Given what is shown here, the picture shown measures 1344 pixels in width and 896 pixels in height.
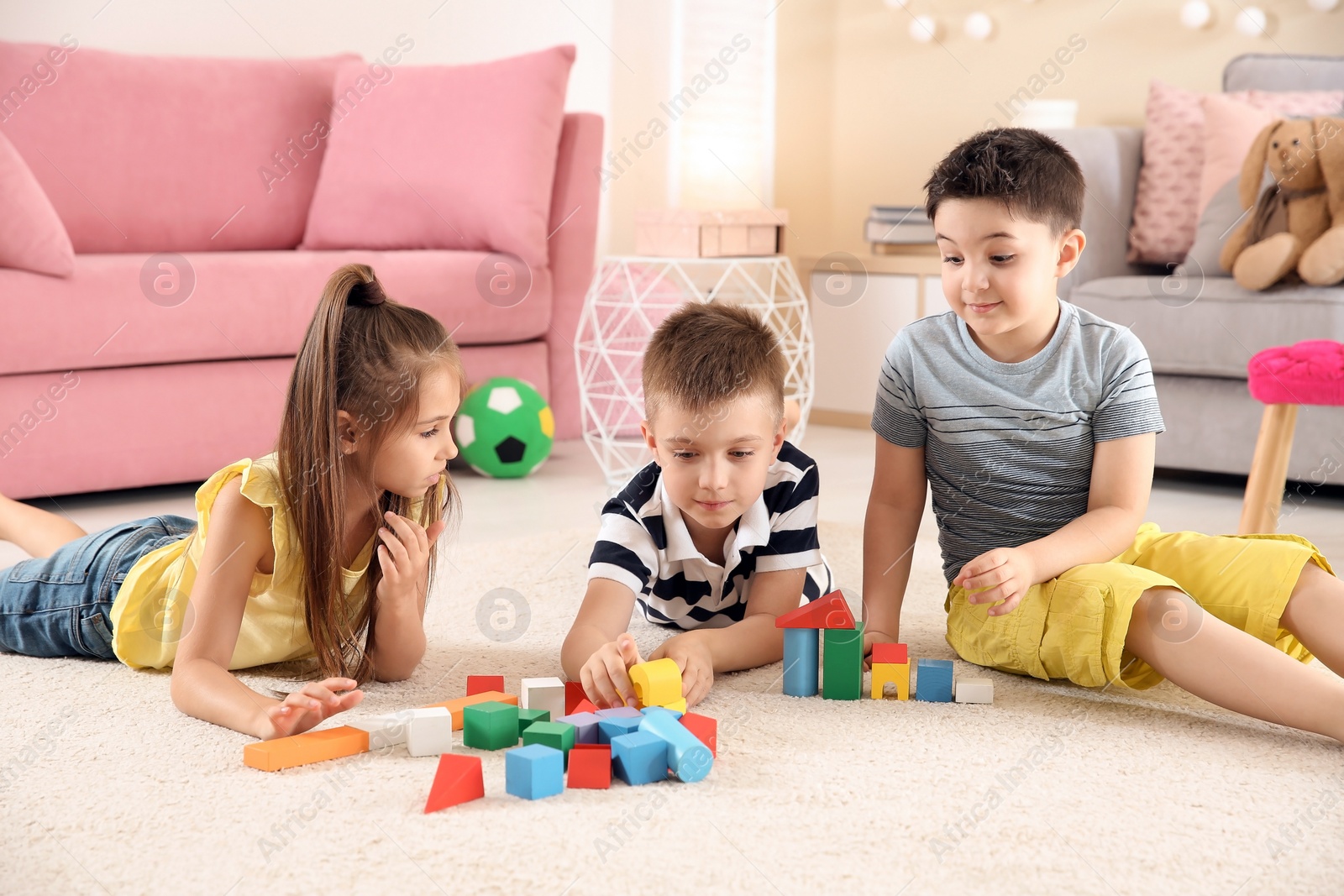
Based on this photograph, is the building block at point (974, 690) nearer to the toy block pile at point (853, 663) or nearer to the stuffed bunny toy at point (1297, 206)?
the toy block pile at point (853, 663)

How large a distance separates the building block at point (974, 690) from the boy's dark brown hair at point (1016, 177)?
45cm

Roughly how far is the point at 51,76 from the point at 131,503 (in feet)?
3.28

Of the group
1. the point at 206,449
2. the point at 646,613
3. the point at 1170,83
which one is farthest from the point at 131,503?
the point at 1170,83

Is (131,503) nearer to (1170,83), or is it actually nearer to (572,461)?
(572,461)

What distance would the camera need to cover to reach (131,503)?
2.19 metres

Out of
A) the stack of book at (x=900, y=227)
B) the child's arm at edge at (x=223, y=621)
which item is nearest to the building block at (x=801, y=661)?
the child's arm at edge at (x=223, y=621)

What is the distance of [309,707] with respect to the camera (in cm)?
98

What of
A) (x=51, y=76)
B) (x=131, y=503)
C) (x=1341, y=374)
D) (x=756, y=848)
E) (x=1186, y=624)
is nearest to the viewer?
(x=756, y=848)

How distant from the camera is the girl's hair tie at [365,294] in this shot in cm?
113

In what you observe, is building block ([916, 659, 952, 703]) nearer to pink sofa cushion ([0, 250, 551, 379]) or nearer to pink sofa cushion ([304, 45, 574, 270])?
pink sofa cushion ([0, 250, 551, 379])

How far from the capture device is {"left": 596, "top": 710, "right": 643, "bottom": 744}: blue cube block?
974mm

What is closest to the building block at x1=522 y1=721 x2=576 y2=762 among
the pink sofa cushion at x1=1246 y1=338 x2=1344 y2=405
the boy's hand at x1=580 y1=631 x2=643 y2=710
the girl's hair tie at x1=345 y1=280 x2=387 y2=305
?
the boy's hand at x1=580 y1=631 x2=643 y2=710

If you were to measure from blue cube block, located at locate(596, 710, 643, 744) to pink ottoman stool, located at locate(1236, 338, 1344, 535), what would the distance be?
1.02m

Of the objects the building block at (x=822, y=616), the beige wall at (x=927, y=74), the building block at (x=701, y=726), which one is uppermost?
the beige wall at (x=927, y=74)
